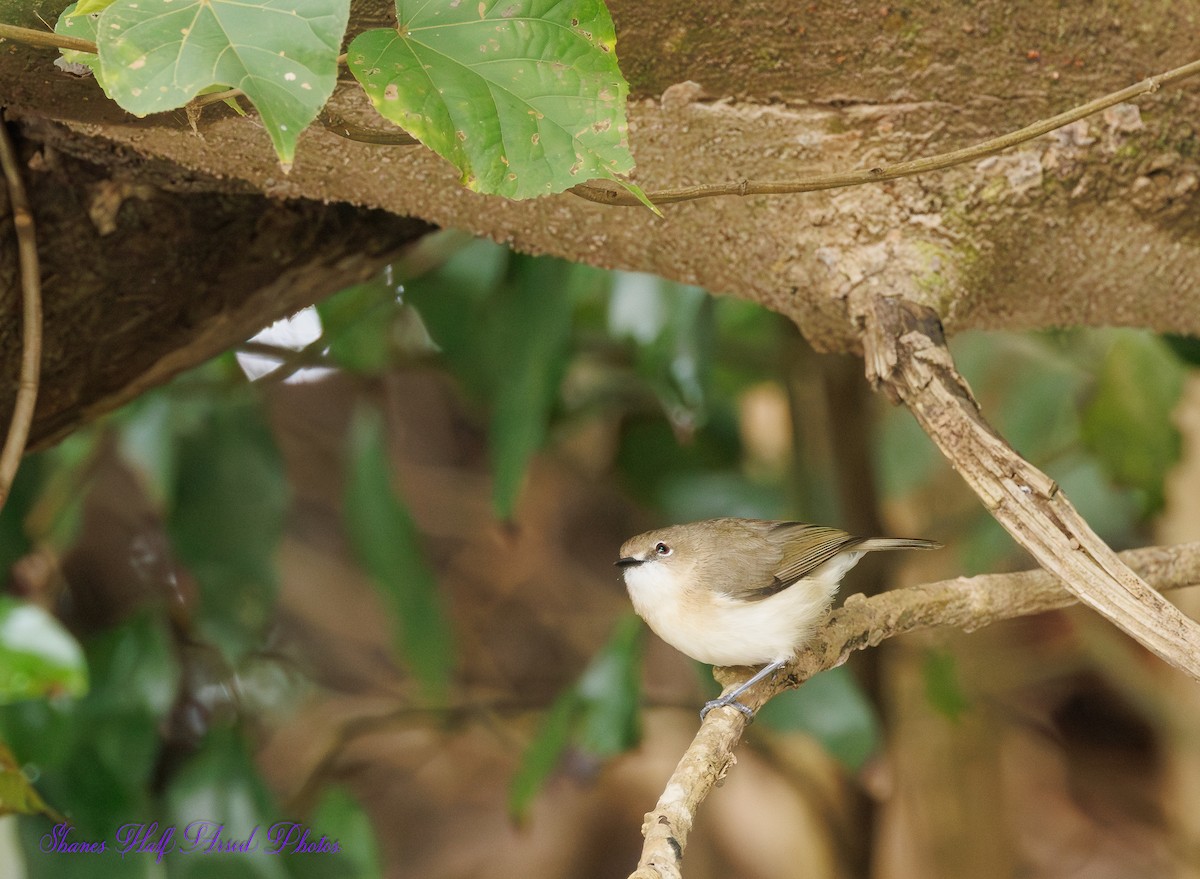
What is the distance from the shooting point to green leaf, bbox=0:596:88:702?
69.9 inches

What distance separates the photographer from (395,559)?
311 centimetres

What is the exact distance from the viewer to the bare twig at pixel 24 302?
5.24 feet

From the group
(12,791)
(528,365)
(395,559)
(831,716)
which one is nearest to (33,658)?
(12,791)

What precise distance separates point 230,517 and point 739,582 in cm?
145

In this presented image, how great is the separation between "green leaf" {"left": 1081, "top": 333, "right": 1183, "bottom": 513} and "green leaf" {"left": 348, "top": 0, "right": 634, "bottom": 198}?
1922 mm

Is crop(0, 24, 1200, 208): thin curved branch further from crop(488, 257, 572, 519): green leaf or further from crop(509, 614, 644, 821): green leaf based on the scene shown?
crop(509, 614, 644, 821): green leaf

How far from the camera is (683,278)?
1.83 meters

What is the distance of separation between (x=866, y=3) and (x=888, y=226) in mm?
297

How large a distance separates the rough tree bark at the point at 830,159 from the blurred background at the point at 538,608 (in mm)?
819

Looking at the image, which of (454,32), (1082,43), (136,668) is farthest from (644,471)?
(454,32)

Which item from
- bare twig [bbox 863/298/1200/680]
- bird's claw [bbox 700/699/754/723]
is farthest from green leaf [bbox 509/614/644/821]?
bare twig [bbox 863/298/1200/680]

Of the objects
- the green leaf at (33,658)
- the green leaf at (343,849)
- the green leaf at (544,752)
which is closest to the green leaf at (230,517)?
the green leaf at (343,849)

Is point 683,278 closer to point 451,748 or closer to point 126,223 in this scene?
point 126,223

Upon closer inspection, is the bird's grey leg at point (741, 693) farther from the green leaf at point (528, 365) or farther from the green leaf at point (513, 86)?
the green leaf at point (528, 365)
